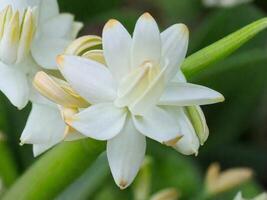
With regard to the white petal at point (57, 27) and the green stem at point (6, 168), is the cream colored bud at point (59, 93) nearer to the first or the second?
the white petal at point (57, 27)


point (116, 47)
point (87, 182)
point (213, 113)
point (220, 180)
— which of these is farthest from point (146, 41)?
point (213, 113)

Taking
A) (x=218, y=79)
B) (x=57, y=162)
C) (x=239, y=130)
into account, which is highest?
(x=57, y=162)

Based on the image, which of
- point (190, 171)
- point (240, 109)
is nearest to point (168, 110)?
point (190, 171)

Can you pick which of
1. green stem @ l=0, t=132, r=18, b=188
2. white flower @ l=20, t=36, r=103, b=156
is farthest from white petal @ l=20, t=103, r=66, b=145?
green stem @ l=0, t=132, r=18, b=188

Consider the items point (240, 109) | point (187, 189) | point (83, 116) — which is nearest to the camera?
point (83, 116)

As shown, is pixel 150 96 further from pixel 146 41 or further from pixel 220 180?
pixel 220 180

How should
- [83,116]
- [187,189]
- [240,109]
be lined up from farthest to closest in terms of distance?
[240,109] → [187,189] → [83,116]

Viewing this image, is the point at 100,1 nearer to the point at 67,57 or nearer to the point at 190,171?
the point at 190,171
